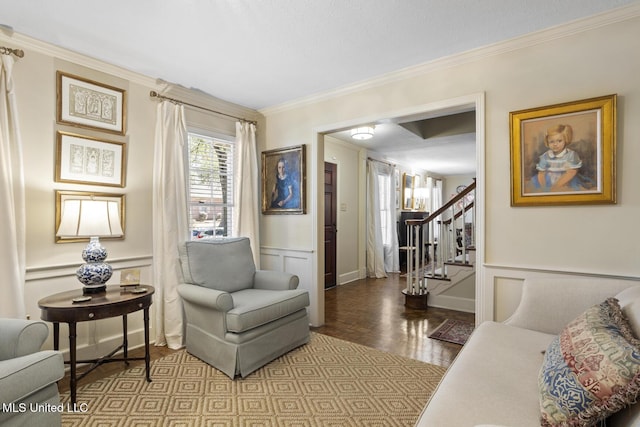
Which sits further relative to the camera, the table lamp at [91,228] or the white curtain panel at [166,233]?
the white curtain panel at [166,233]

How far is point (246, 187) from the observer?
12.1 ft

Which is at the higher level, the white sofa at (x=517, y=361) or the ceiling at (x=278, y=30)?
the ceiling at (x=278, y=30)

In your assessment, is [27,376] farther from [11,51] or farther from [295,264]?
[295,264]

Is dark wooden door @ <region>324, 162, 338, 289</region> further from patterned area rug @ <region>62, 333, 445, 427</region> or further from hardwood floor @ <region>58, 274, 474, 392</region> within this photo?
patterned area rug @ <region>62, 333, 445, 427</region>

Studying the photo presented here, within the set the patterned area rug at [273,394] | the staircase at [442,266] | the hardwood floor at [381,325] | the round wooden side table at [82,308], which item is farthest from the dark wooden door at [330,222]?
the round wooden side table at [82,308]

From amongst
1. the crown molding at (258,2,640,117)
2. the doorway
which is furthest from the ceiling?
the doorway

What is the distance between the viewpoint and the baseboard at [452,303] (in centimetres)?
398

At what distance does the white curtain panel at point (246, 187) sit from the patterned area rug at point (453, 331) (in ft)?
7.02

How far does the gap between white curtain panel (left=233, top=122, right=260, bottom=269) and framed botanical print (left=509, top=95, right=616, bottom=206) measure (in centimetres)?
261

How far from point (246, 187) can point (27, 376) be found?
99.3 inches

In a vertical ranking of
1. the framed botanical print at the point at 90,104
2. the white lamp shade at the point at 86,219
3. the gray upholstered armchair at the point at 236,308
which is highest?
the framed botanical print at the point at 90,104

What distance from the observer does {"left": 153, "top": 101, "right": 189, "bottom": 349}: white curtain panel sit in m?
2.98

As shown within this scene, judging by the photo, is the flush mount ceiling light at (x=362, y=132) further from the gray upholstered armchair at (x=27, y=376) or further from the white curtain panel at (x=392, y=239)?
the gray upholstered armchair at (x=27, y=376)

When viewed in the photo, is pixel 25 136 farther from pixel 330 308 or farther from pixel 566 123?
pixel 566 123
